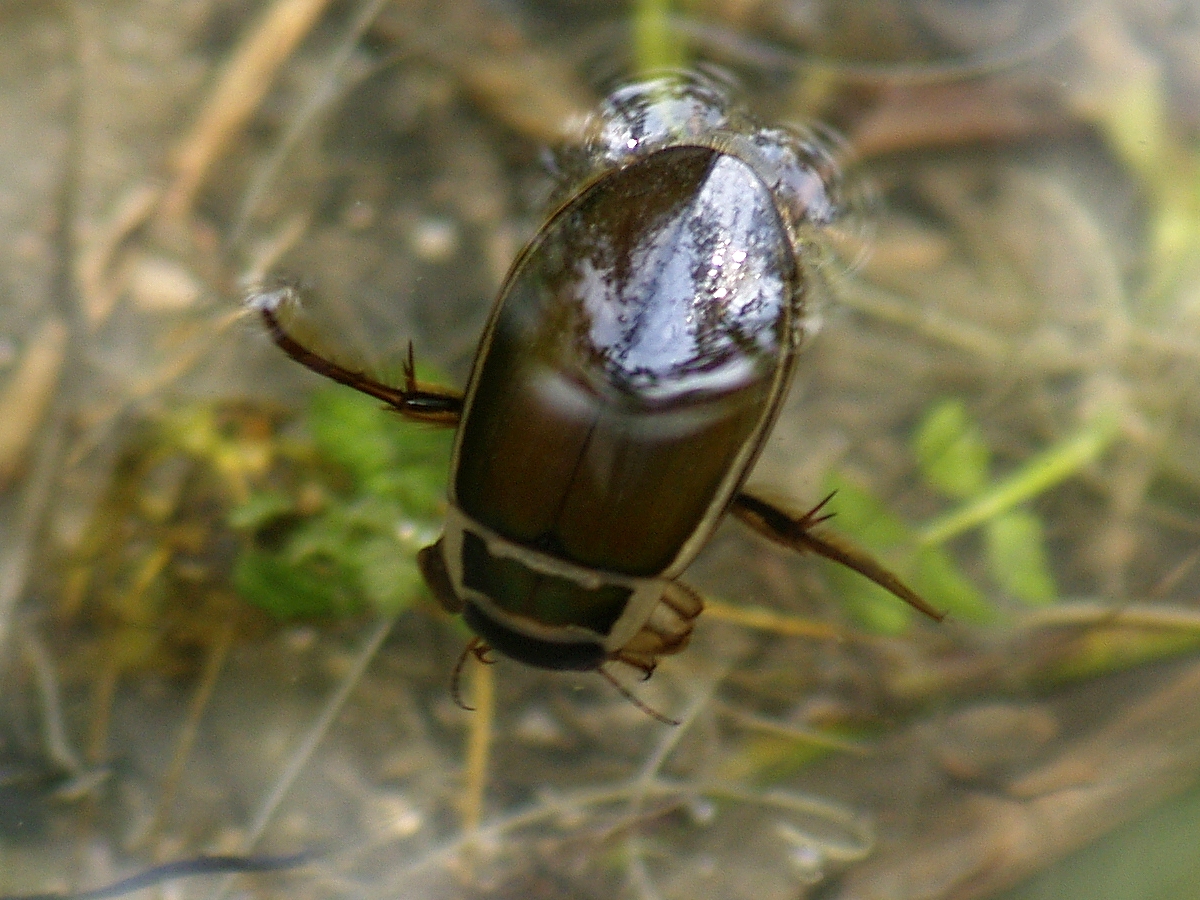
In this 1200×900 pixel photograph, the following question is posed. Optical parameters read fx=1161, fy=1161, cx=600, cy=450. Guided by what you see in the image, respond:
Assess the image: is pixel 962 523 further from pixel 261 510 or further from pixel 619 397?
pixel 261 510

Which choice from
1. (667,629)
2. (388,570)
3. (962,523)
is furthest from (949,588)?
(388,570)

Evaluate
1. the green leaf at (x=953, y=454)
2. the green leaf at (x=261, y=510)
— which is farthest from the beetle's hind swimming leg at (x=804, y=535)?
the green leaf at (x=261, y=510)

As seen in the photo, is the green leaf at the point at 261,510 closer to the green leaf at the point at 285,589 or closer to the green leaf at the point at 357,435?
the green leaf at the point at 285,589

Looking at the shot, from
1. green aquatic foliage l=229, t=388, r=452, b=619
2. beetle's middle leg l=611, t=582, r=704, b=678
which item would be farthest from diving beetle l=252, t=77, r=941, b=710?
green aquatic foliage l=229, t=388, r=452, b=619

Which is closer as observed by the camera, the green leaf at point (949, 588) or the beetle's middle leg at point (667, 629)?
the beetle's middle leg at point (667, 629)

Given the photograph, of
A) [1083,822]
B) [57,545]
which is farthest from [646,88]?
[1083,822]

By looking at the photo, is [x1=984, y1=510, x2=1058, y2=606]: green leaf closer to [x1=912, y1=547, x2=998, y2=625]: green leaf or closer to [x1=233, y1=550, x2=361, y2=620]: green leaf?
[x1=912, y1=547, x2=998, y2=625]: green leaf
